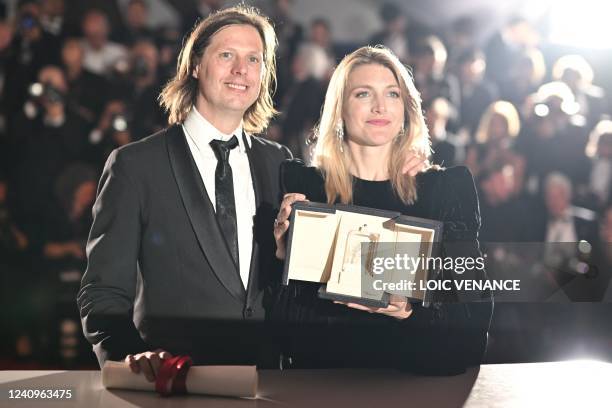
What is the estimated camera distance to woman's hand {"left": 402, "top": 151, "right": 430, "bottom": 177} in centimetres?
223

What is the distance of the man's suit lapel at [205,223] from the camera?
2.27 m

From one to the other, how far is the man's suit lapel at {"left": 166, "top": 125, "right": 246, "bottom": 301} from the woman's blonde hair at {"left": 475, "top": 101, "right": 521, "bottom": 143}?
3.16m

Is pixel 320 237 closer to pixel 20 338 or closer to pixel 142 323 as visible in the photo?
pixel 142 323

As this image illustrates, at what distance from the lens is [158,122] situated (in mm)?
4957

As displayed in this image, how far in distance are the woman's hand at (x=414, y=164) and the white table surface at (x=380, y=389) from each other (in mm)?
574

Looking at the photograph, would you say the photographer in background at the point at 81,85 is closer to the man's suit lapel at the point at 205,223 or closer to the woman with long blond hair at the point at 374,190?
the man's suit lapel at the point at 205,223

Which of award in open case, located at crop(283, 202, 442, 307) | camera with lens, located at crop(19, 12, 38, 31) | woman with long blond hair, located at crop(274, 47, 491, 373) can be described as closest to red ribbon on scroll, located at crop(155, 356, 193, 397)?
award in open case, located at crop(283, 202, 442, 307)

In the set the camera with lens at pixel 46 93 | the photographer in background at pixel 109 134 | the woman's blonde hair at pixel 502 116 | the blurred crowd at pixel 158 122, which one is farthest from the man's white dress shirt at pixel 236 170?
the woman's blonde hair at pixel 502 116

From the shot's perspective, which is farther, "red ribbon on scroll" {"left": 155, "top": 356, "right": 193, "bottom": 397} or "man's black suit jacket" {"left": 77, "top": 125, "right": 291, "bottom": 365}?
"man's black suit jacket" {"left": 77, "top": 125, "right": 291, "bottom": 365}

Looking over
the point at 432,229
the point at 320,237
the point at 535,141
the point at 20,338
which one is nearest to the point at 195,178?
the point at 320,237

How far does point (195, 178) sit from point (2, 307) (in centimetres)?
276

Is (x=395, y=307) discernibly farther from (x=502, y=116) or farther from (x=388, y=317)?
(x=502, y=116)

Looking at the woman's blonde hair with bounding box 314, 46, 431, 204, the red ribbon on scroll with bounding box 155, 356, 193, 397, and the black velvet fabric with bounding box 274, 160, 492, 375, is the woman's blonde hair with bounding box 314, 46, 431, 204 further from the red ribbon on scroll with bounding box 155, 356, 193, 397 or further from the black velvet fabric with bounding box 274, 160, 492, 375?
the red ribbon on scroll with bounding box 155, 356, 193, 397

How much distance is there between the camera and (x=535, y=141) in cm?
518
